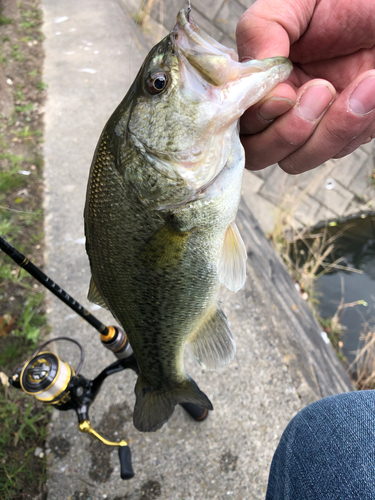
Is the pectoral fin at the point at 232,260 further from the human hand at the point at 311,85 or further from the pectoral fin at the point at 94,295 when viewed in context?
the pectoral fin at the point at 94,295

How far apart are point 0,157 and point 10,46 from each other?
2197mm

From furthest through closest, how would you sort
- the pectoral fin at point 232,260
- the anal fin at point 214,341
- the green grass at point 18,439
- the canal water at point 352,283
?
the canal water at point 352,283
the green grass at point 18,439
the anal fin at point 214,341
the pectoral fin at point 232,260

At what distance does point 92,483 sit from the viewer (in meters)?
1.78

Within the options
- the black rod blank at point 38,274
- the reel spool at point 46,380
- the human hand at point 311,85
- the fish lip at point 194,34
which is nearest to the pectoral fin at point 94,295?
the black rod blank at point 38,274

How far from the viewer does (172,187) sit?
3.50 ft

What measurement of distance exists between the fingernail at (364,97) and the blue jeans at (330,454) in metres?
1.08

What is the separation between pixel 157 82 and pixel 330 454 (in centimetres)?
141

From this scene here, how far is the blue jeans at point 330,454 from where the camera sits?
1.12 m

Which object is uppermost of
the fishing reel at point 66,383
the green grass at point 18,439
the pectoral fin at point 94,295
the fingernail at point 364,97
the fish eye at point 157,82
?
the fingernail at point 364,97

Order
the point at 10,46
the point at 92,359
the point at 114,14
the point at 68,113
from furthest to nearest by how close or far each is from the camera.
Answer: the point at 114,14
the point at 10,46
the point at 68,113
the point at 92,359

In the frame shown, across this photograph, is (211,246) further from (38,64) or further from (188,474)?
(38,64)

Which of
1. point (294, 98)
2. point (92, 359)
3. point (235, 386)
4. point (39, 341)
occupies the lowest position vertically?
point (39, 341)

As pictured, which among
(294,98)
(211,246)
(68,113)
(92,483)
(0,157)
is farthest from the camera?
(68,113)

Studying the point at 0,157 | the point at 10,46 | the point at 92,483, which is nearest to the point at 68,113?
the point at 0,157
